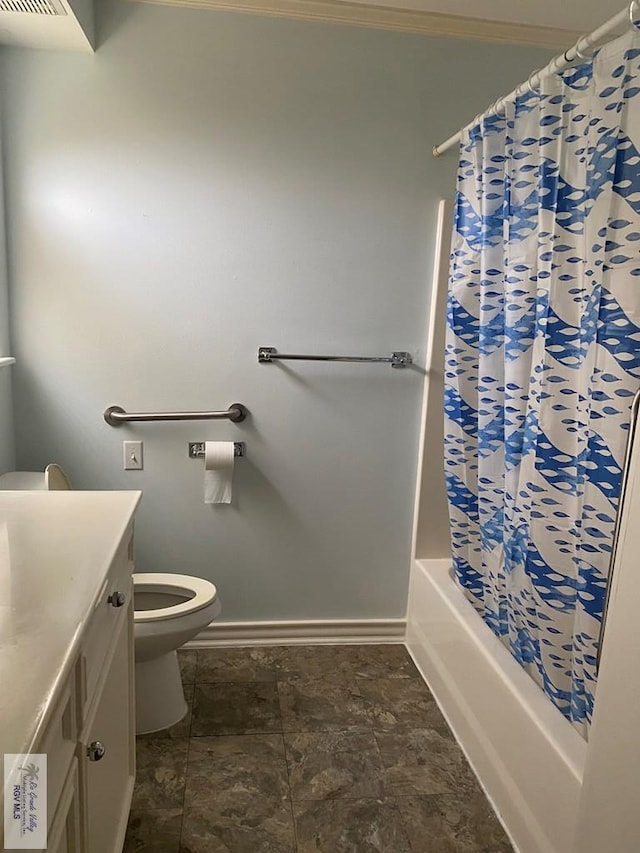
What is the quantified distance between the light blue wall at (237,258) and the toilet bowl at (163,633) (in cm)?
29

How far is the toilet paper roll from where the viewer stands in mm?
2404

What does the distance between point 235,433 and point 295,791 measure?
121cm

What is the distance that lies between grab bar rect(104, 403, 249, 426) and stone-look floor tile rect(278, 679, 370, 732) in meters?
1.00

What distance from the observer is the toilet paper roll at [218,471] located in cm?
240

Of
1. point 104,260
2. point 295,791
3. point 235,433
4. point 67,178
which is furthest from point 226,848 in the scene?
point 67,178

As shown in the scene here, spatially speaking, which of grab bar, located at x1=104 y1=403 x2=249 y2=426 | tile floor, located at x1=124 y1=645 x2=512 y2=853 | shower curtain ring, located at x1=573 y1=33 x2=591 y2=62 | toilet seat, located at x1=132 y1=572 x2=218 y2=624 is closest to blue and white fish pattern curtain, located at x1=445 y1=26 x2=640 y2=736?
shower curtain ring, located at x1=573 y1=33 x2=591 y2=62

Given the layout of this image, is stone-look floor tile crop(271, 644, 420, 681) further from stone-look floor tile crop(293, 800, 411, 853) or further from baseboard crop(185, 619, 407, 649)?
stone-look floor tile crop(293, 800, 411, 853)

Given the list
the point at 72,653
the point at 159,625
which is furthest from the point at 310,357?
the point at 72,653

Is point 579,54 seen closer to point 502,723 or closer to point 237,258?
point 237,258

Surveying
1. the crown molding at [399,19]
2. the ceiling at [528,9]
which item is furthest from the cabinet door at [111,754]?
the ceiling at [528,9]

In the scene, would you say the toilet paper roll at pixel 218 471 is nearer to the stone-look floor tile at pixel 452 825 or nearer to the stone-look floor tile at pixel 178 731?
the stone-look floor tile at pixel 178 731

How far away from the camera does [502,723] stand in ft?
6.05

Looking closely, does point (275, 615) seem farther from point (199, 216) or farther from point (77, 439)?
point (199, 216)

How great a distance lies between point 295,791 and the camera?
189 centimetres
